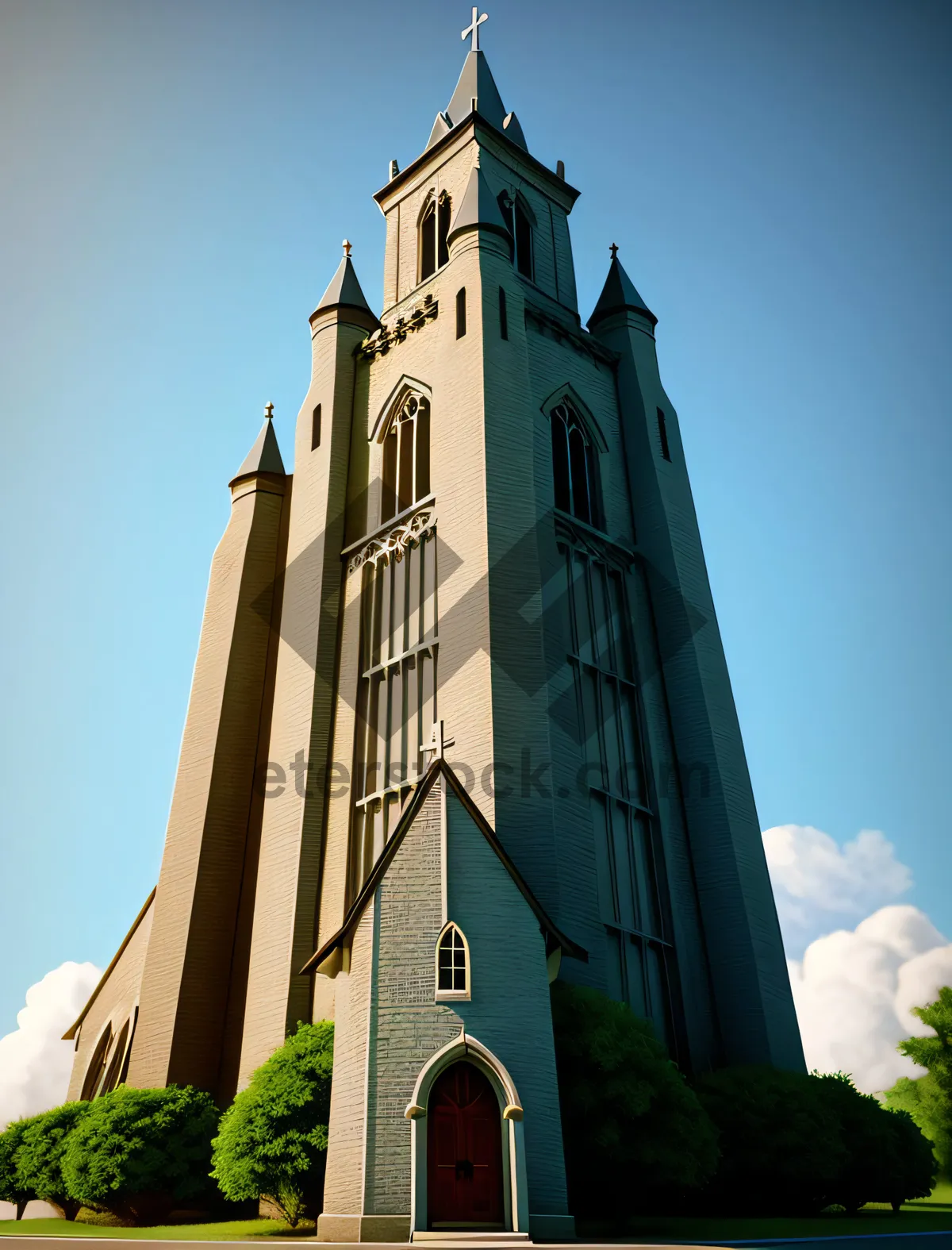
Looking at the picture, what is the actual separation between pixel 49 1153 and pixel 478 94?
3534 cm

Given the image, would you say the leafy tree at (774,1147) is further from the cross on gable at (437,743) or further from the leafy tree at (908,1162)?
the cross on gable at (437,743)

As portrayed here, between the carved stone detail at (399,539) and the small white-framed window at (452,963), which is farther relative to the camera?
the carved stone detail at (399,539)

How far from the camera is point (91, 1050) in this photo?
2833 cm

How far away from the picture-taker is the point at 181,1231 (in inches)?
706

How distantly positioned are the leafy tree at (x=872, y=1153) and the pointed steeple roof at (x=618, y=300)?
23.8 m

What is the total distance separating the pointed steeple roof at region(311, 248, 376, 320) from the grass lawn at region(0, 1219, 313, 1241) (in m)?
25.5

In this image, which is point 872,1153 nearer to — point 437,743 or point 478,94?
point 437,743

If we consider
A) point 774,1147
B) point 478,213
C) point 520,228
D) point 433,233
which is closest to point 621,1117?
point 774,1147

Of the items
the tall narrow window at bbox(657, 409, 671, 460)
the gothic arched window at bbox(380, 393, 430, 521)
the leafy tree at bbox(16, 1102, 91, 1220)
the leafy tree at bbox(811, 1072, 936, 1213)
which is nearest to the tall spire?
the tall narrow window at bbox(657, 409, 671, 460)

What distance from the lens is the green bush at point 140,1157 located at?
19078mm

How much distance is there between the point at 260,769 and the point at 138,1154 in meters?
10.6

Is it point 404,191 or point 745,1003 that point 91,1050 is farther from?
point 404,191

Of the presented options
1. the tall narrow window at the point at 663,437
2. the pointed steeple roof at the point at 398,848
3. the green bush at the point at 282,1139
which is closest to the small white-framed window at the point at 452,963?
the pointed steeple roof at the point at 398,848

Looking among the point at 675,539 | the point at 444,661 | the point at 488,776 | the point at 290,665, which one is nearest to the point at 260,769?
the point at 290,665
